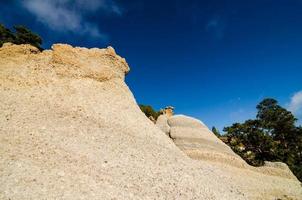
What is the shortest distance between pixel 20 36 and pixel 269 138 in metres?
44.8

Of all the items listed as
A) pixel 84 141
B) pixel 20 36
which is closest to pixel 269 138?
pixel 84 141

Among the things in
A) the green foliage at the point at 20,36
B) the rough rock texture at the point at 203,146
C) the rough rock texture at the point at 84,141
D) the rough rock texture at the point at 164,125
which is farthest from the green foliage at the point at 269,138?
the green foliage at the point at 20,36

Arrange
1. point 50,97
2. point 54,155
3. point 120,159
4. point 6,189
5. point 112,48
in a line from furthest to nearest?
point 112,48 → point 50,97 → point 120,159 → point 54,155 → point 6,189

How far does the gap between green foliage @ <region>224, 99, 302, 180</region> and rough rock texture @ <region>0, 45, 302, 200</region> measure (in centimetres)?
1605

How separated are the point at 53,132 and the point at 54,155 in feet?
6.05

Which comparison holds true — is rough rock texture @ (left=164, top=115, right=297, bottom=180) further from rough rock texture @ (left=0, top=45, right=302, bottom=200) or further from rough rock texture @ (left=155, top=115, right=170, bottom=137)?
rough rock texture @ (left=0, top=45, right=302, bottom=200)

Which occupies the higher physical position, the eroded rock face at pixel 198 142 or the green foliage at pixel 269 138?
the green foliage at pixel 269 138

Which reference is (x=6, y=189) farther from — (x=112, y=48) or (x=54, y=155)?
(x=112, y=48)

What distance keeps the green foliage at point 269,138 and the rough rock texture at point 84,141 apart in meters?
16.0

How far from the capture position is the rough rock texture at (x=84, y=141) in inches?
467

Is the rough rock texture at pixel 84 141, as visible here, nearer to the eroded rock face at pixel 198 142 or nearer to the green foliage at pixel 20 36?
the eroded rock face at pixel 198 142

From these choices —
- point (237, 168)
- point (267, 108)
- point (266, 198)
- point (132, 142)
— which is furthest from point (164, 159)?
point (267, 108)

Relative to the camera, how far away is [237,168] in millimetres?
24000

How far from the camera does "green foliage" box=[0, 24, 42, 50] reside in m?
45.7
